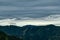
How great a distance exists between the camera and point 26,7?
4488 millimetres

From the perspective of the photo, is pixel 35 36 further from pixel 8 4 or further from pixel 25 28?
pixel 8 4

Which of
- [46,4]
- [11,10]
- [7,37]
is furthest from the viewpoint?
[46,4]

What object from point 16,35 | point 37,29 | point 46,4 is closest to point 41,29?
point 37,29

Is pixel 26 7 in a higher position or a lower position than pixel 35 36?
higher

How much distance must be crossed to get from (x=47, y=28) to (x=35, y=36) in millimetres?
132

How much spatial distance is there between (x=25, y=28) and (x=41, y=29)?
144mm

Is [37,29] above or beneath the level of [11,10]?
beneath

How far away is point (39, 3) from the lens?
15.2 ft

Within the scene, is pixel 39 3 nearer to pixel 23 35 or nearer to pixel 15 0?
pixel 15 0

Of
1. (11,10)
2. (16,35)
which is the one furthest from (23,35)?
(11,10)

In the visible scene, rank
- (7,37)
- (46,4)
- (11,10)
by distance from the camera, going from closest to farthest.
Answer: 1. (7,37)
2. (11,10)
3. (46,4)

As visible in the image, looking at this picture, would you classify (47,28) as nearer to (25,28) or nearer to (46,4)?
Result: (25,28)

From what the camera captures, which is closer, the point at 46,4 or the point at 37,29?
the point at 37,29

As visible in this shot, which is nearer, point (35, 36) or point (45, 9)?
point (35, 36)
